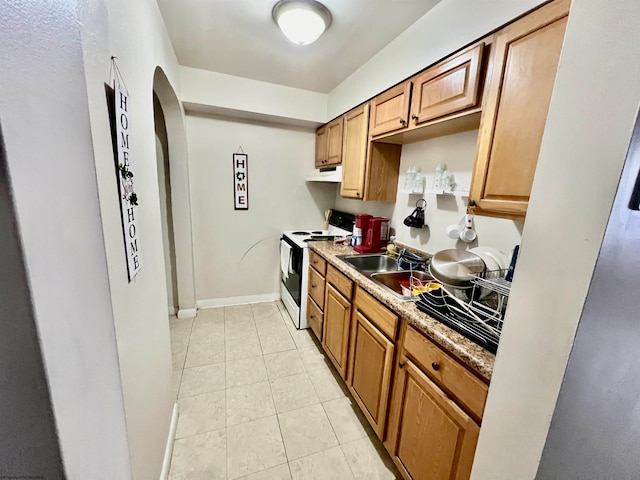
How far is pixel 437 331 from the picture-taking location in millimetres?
1007

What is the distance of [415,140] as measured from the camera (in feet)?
6.55

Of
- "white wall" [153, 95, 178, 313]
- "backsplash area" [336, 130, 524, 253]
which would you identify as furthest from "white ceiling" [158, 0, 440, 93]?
"backsplash area" [336, 130, 524, 253]

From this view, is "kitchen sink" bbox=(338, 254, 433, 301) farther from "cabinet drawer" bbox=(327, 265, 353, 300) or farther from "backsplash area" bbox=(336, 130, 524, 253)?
"backsplash area" bbox=(336, 130, 524, 253)

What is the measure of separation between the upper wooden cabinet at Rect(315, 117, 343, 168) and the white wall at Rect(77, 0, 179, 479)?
1.54m

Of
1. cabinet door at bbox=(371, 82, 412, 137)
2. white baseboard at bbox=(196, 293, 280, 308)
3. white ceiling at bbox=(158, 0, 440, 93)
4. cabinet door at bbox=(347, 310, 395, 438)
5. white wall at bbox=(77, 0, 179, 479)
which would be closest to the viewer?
white wall at bbox=(77, 0, 179, 479)

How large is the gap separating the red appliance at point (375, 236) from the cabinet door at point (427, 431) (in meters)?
1.11

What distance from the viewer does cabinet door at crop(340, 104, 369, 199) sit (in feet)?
6.91

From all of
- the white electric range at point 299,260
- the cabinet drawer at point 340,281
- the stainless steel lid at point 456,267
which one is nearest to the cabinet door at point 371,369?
the cabinet drawer at point 340,281

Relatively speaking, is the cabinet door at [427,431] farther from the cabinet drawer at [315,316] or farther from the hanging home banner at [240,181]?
the hanging home banner at [240,181]

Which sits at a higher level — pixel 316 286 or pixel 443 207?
pixel 443 207

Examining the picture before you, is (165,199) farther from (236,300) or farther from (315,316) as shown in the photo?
(315,316)

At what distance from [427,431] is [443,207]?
4.38 ft

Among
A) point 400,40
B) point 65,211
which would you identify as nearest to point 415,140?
point 400,40

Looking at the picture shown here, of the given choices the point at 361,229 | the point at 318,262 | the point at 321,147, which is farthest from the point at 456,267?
the point at 321,147
